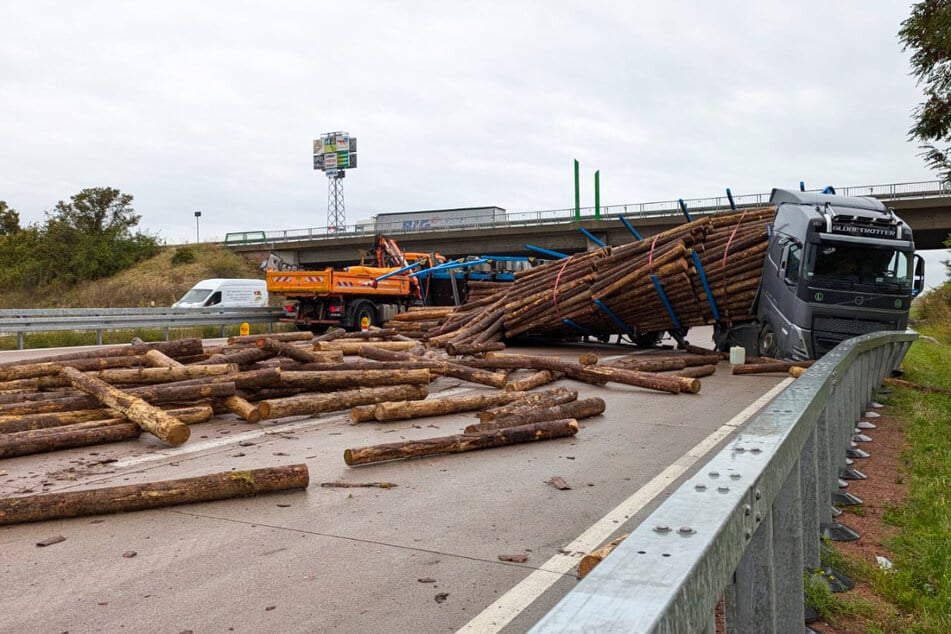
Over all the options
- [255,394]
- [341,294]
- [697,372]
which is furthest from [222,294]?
[255,394]

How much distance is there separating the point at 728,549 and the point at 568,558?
8.94ft

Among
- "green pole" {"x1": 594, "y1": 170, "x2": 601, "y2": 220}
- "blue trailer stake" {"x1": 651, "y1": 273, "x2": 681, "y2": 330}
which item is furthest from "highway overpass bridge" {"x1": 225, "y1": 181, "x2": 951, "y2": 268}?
"blue trailer stake" {"x1": 651, "y1": 273, "x2": 681, "y2": 330}

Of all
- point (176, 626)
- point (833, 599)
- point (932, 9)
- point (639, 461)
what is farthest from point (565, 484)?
point (932, 9)

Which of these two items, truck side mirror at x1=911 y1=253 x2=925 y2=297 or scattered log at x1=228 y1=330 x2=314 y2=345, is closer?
truck side mirror at x1=911 y1=253 x2=925 y2=297

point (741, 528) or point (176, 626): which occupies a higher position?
point (741, 528)

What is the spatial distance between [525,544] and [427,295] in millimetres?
22184

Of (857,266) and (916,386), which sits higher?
(857,266)

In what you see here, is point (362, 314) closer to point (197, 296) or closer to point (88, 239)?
point (197, 296)

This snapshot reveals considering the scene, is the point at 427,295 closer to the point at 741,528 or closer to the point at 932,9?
the point at 932,9

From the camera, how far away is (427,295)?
26766mm

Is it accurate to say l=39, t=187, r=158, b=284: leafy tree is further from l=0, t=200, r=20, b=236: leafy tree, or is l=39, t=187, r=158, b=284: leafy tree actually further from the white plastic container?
the white plastic container

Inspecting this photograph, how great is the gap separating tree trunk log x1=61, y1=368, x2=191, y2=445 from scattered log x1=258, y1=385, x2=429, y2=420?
1.31 metres

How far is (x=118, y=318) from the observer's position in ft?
70.2

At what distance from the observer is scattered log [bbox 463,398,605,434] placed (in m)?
7.91
